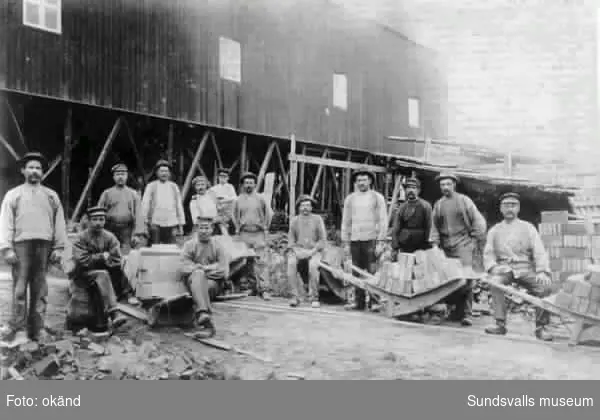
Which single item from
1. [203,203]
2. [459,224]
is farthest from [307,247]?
[459,224]

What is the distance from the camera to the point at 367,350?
470 cm

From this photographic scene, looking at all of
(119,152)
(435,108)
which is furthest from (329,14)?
(119,152)

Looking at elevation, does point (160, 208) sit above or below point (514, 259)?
above

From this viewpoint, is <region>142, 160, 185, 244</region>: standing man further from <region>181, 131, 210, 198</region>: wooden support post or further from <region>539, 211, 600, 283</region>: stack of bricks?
<region>181, 131, 210, 198</region>: wooden support post

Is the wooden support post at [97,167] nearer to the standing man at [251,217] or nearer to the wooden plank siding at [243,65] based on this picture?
the wooden plank siding at [243,65]

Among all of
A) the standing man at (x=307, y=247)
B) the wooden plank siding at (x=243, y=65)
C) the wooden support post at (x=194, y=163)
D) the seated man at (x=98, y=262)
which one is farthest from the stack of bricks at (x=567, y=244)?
the wooden support post at (x=194, y=163)

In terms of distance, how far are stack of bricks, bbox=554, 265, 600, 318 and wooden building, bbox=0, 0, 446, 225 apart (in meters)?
3.17

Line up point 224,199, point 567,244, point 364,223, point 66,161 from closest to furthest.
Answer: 1. point 567,244
2. point 364,223
3. point 224,199
4. point 66,161

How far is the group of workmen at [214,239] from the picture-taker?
15.5 ft

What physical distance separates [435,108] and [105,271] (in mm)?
6340

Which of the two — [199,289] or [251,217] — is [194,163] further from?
[199,289]

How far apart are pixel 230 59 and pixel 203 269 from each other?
674 centimetres

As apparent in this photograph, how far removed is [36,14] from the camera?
8.37 meters
